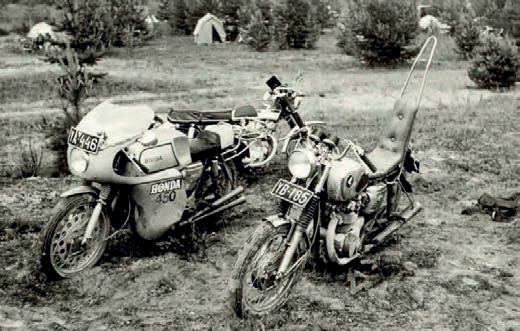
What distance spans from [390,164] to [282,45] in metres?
21.5

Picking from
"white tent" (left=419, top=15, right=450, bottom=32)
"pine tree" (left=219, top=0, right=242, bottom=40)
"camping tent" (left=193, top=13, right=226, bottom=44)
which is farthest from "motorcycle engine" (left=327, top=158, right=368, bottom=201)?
"white tent" (left=419, top=15, right=450, bottom=32)

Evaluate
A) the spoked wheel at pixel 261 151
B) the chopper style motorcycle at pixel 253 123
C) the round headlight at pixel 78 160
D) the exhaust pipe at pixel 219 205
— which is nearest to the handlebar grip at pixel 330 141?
the exhaust pipe at pixel 219 205

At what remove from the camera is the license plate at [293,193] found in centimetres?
385

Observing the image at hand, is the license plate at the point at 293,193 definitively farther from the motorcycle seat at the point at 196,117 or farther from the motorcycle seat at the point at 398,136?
the motorcycle seat at the point at 196,117

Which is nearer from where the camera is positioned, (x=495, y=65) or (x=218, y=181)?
(x=218, y=181)

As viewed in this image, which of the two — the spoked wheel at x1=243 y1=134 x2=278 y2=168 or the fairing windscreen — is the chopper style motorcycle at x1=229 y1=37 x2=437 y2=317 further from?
the spoked wheel at x1=243 y1=134 x2=278 y2=168

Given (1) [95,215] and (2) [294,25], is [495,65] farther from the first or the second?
(1) [95,215]

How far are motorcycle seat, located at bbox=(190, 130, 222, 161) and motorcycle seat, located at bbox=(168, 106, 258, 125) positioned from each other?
71 cm

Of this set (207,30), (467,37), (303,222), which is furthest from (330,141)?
(207,30)

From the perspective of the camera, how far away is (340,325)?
386cm

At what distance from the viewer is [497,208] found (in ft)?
19.6

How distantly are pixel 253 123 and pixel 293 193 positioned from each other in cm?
357

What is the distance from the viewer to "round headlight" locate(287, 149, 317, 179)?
3855 mm

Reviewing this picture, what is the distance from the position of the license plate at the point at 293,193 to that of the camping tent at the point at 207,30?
82.3 ft
